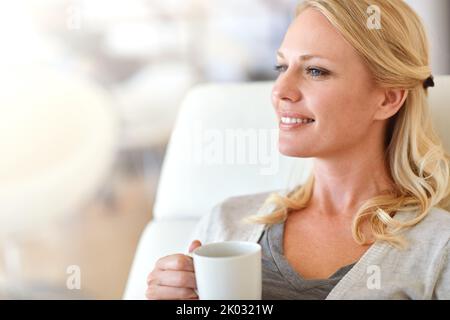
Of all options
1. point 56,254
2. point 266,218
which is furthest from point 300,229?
point 56,254

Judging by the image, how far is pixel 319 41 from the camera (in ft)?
3.53

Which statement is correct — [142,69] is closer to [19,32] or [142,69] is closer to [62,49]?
[62,49]

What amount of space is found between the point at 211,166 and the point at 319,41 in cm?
47

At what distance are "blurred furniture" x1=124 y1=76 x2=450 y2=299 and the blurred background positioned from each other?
3.81ft

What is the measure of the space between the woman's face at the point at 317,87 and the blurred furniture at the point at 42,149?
145 centimetres

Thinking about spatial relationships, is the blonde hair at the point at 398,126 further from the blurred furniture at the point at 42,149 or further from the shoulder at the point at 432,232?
the blurred furniture at the point at 42,149

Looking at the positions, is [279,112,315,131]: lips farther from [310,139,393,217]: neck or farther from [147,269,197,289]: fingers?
[147,269,197,289]: fingers

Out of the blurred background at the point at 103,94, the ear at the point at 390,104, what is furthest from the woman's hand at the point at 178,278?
the blurred background at the point at 103,94

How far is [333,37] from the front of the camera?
1073 mm

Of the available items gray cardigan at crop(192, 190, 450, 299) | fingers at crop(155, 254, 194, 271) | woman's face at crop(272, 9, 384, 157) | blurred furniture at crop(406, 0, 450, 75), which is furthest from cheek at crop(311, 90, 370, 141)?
blurred furniture at crop(406, 0, 450, 75)

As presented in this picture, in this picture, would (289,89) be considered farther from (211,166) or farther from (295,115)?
(211,166)

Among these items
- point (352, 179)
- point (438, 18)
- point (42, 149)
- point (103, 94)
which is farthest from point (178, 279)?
point (103, 94)

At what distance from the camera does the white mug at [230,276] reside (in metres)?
0.74

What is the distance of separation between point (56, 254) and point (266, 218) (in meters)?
1.87
